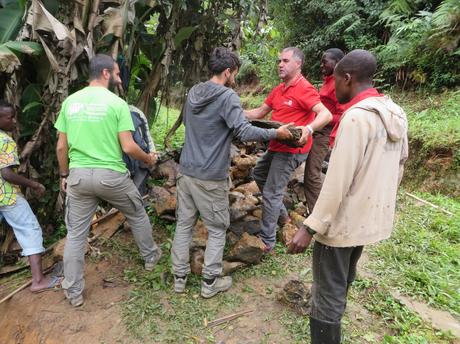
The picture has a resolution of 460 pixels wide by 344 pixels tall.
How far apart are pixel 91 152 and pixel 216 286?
1.53 m

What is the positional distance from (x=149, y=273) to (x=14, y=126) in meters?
1.81

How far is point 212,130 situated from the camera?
2.78m

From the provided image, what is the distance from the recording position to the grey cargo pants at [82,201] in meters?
2.71

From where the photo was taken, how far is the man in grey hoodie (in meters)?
2.71

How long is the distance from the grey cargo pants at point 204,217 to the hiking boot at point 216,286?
0.10m

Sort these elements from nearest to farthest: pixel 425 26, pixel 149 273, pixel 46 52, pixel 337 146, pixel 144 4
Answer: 1. pixel 337 146
2. pixel 46 52
3. pixel 149 273
4. pixel 144 4
5. pixel 425 26

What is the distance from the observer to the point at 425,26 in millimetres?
7363

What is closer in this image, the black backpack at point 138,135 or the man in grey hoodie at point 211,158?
the man in grey hoodie at point 211,158

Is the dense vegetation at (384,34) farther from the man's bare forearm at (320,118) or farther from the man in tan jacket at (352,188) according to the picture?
the man in tan jacket at (352,188)

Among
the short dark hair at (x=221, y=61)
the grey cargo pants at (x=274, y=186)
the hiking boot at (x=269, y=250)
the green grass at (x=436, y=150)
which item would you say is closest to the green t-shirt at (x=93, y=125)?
the short dark hair at (x=221, y=61)

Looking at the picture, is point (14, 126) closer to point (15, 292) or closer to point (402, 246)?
point (15, 292)

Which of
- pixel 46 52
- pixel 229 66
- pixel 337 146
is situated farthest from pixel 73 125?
pixel 337 146

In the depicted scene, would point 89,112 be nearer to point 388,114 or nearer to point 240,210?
point 240,210

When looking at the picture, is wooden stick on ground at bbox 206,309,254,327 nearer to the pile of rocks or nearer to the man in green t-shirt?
the pile of rocks
